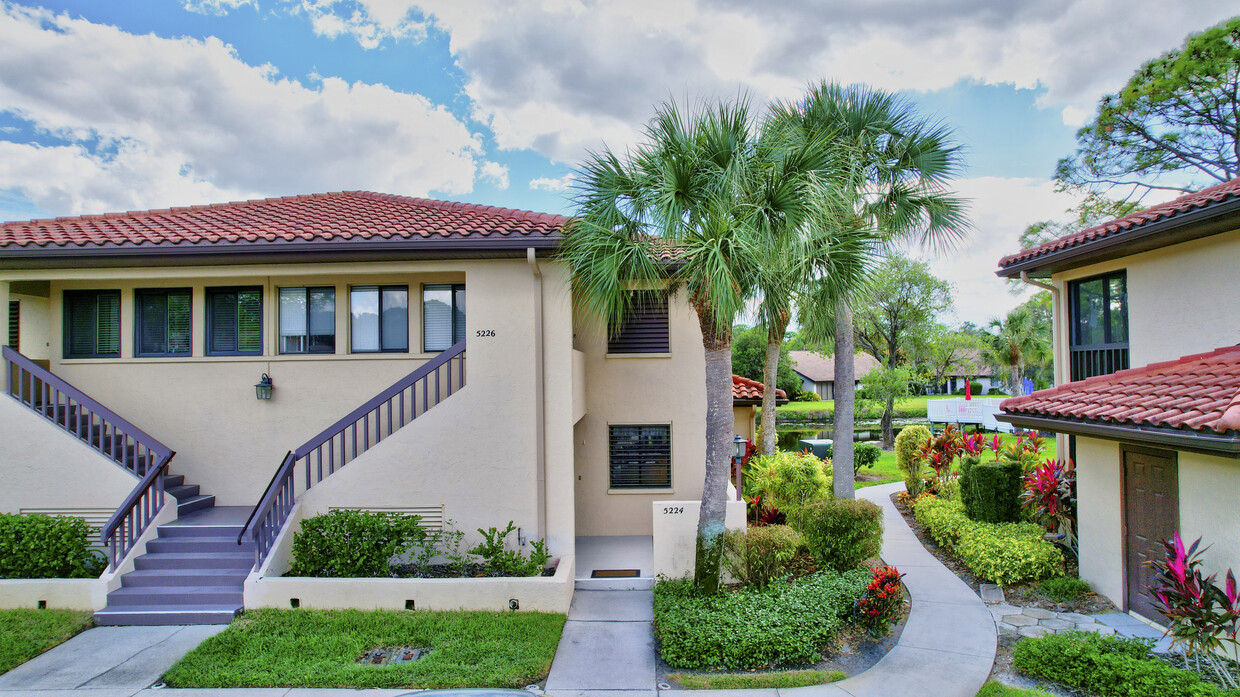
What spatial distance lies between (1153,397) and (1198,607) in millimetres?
2465

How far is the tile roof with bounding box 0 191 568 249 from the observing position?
8430mm

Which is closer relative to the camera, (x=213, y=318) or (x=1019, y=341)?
(x=213, y=318)

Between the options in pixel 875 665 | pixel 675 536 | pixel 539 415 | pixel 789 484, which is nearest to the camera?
pixel 875 665

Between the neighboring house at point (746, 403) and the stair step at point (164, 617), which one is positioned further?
the neighboring house at point (746, 403)

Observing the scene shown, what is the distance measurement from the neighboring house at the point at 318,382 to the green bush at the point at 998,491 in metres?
5.24

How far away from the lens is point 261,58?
14.8 metres

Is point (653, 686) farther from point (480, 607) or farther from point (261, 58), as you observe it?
point (261, 58)


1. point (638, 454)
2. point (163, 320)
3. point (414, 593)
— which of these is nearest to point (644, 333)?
point (638, 454)

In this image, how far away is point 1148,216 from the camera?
831cm

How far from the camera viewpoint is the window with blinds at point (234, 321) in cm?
989

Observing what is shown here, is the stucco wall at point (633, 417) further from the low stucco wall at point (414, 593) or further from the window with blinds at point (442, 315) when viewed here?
the low stucco wall at point (414, 593)

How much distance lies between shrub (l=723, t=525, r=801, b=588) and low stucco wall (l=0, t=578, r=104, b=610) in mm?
8716

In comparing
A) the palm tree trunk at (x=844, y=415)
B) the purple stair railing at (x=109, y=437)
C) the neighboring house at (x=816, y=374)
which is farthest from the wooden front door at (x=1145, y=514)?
the neighboring house at (x=816, y=374)

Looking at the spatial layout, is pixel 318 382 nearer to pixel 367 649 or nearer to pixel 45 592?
pixel 45 592
